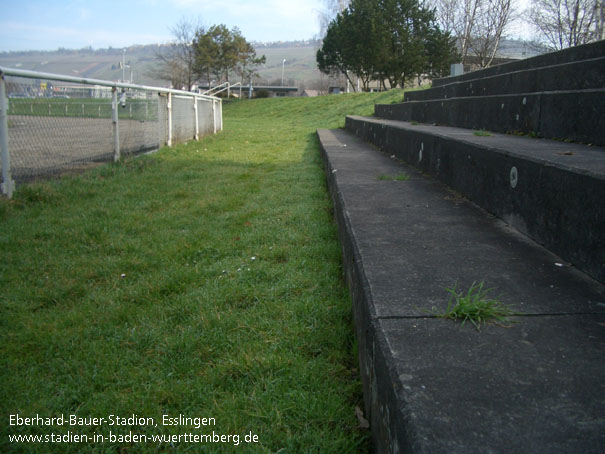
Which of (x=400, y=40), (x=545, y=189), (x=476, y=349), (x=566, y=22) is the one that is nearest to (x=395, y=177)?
(x=545, y=189)

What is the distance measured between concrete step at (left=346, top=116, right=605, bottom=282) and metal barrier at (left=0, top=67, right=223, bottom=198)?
3.98 m

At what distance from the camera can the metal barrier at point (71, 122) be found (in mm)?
4387

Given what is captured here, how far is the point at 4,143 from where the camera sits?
417 centimetres

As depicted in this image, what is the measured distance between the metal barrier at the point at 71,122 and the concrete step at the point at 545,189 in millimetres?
3979

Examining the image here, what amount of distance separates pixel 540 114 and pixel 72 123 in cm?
512

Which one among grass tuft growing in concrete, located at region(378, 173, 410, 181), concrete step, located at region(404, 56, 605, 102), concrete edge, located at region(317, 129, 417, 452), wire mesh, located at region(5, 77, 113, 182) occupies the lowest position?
concrete edge, located at region(317, 129, 417, 452)

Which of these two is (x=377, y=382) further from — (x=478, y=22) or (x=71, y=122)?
(x=478, y=22)

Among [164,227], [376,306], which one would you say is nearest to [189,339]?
[376,306]

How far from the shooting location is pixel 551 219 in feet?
5.63

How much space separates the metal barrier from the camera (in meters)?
4.39

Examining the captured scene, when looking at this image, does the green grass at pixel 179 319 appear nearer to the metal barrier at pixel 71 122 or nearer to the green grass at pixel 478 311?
the green grass at pixel 478 311

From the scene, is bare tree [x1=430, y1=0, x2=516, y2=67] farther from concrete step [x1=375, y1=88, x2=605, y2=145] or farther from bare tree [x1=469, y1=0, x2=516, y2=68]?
concrete step [x1=375, y1=88, x2=605, y2=145]

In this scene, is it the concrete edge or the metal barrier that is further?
the metal barrier

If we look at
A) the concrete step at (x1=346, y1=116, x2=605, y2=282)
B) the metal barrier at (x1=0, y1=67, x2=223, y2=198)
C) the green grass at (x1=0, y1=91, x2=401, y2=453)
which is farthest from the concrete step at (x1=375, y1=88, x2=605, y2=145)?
the metal barrier at (x1=0, y1=67, x2=223, y2=198)
